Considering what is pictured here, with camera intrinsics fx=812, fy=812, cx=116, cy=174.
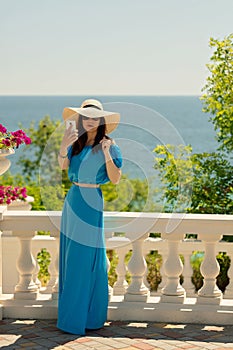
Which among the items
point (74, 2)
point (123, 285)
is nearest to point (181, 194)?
point (123, 285)

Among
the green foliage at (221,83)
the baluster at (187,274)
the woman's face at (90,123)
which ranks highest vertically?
the green foliage at (221,83)

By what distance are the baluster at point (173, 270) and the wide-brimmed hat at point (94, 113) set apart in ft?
3.01

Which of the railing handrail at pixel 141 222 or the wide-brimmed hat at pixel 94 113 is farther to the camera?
the railing handrail at pixel 141 222

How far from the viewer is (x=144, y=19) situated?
175 feet

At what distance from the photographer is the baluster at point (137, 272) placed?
574 cm

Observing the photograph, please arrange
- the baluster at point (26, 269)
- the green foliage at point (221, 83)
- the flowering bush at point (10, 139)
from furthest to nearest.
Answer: the green foliage at point (221, 83)
the baluster at point (26, 269)
the flowering bush at point (10, 139)

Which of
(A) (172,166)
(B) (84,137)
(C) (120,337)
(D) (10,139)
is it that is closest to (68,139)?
(B) (84,137)

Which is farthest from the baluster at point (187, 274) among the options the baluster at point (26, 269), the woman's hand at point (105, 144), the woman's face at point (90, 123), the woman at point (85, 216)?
the woman's face at point (90, 123)

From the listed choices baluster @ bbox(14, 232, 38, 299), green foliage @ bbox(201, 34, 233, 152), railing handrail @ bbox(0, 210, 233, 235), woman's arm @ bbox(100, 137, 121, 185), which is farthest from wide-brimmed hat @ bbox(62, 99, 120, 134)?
green foliage @ bbox(201, 34, 233, 152)

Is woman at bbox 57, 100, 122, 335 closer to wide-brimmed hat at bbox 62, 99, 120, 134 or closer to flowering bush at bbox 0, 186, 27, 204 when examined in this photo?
wide-brimmed hat at bbox 62, 99, 120, 134

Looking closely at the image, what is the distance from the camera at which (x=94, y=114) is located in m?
5.30

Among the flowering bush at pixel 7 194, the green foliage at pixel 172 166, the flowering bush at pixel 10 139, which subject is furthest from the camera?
the green foliage at pixel 172 166

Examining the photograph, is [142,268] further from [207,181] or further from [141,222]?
[207,181]

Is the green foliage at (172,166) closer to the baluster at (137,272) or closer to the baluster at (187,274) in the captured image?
the baluster at (187,274)
